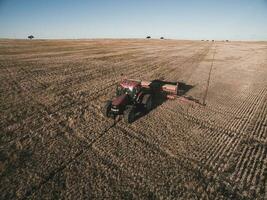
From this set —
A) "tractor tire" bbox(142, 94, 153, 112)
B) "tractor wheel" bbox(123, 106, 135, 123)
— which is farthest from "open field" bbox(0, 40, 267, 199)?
"tractor tire" bbox(142, 94, 153, 112)

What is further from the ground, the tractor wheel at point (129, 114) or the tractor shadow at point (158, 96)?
the tractor wheel at point (129, 114)

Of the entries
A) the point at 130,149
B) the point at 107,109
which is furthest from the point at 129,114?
the point at 130,149

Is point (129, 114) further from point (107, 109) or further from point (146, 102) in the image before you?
point (146, 102)

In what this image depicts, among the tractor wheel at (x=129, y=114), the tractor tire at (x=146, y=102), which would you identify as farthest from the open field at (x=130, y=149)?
A: the tractor tire at (x=146, y=102)

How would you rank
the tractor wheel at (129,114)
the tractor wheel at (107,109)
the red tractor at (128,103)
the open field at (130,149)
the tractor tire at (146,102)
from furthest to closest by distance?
the tractor tire at (146,102) → the tractor wheel at (107,109) → the red tractor at (128,103) → the tractor wheel at (129,114) → the open field at (130,149)

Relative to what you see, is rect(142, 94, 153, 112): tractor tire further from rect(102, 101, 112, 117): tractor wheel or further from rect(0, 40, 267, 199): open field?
rect(102, 101, 112, 117): tractor wheel

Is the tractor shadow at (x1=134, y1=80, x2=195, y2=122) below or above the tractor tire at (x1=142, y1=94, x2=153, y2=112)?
below

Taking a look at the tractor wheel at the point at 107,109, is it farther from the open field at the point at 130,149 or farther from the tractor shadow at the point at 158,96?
the tractor shadow at the point at 158,96

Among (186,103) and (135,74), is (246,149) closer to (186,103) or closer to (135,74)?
(186,103)
